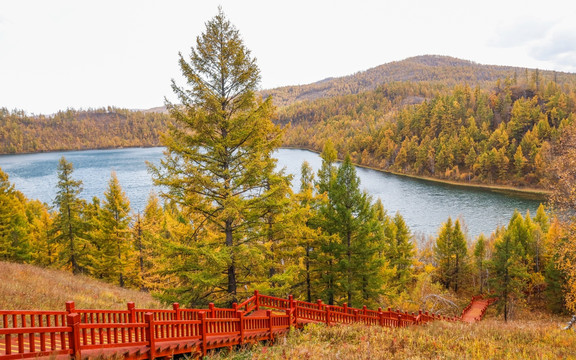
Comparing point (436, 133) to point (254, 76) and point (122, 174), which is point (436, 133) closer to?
point (122, 174)

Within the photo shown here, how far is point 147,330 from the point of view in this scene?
7.30 metres

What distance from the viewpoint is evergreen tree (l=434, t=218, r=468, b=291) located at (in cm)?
3994

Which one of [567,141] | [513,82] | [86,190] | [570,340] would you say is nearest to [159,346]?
[570,340]

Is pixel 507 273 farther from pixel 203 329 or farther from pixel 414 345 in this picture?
pixel 203 329

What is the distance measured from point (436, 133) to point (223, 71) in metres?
142

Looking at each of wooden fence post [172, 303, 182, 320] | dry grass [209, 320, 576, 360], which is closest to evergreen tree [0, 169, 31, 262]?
wooden fence post [172, 303, 182, 320]

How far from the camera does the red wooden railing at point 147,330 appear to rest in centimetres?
576

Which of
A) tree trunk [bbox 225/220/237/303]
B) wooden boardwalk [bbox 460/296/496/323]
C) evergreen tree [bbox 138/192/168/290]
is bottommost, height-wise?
wooden boardwalk [bbox 460/296/496/323]

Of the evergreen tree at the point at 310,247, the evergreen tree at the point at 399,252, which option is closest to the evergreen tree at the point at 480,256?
the evergreen tree at the point at 399,252

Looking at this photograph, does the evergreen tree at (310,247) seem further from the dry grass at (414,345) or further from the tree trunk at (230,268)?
the dry grass at (414,345)

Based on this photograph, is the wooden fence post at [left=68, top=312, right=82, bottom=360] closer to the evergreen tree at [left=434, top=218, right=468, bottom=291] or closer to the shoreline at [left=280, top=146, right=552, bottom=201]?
the evergreen tree at [left=434, top=218, right=468, bottom=291]

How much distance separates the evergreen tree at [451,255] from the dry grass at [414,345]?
29927 mm

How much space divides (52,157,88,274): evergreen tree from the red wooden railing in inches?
932

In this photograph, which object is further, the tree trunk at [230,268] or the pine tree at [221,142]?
the tree trunk at [230,268]
